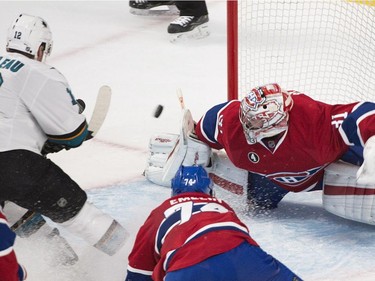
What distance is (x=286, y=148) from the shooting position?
3086 mm

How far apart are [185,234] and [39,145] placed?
0.72 meters

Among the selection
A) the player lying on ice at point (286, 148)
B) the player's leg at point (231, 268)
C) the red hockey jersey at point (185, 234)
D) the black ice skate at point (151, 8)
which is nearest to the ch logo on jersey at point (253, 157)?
the player lying on ice at point (286, 148)

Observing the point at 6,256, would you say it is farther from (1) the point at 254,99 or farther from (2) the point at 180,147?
(2) the point at 180,147

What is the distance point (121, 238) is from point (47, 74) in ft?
1.80

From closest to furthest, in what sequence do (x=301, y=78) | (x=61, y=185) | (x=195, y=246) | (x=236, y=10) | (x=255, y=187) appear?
(x=195, y=246)
(x=61, y=185)
(x=255, y=187)
(x=236, y=10)
(x=301, y=78)

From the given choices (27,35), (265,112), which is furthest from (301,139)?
(27,35)

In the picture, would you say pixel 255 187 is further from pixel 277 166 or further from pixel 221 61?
pixel 221 61

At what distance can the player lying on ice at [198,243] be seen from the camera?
7.45 ft

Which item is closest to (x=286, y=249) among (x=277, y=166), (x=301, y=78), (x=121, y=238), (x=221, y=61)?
(x=277, y=166)

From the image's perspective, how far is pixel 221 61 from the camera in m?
4.98

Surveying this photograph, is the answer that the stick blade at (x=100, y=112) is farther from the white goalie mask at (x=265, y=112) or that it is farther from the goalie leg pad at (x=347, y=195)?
the goalie leg pad at (x=347, y=195)

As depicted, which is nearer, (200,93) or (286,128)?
(286,128)

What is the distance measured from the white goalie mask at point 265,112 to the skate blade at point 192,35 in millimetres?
2309

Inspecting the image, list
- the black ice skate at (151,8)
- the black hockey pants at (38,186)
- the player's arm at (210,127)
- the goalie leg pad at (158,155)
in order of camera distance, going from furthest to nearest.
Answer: the black ice skate at (151,8) < the goalie leg pad at (158,155) < the player's arm at (210,127) < the black hockey pants at (38,186)
